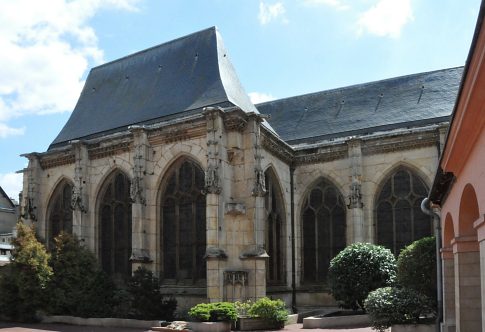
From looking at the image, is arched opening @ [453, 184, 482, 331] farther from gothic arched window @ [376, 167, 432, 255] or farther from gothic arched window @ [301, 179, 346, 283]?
gothic arched window @ [301, 179, 346, 283]

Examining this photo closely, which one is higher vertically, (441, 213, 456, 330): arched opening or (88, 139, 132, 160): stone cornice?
(88, 139, 132, 160): stone cornice

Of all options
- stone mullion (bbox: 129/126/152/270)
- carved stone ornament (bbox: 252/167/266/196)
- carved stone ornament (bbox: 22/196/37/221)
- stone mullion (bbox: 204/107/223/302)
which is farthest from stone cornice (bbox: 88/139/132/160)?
carved stone ornament (bbox: 252/167/266/196)

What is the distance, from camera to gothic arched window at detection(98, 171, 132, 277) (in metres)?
23.0

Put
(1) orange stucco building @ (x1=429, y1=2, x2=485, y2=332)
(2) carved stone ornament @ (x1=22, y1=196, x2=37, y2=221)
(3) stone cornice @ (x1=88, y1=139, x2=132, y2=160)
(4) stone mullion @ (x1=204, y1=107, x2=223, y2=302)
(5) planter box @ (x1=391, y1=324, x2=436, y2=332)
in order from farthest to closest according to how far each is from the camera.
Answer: (2) carved stone ornament @ (x1=22, y1=196, x2=37, y2=221)
(3) stone cornice @ (x1=88, y1=139, x2=132, y2=160)
(4) stone mullion @ (x1=204, y1=107, x2=223, y2=302)
(5) planter box @ (x1=391, y1=324, x2=436, y2=332)
(1) orange stucco building @ (x1=429, y1=2, x2=485, y2=332)

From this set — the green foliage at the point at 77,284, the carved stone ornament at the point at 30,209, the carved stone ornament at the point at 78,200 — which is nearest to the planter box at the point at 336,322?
the green foliage at the point at 77,284

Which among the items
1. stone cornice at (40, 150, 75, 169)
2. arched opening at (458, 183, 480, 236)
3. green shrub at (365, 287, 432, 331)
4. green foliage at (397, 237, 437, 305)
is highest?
stone cornice at (40, 150, 75, 169)

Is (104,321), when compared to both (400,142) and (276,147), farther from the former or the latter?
(400,142)

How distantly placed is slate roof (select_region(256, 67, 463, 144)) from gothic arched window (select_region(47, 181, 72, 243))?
1011 cm

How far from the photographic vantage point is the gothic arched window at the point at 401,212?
22109 mm

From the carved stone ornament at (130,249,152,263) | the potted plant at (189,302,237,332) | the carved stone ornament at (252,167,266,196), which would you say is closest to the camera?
the potted plant at (189,302,237,332)

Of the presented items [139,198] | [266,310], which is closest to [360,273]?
[266,310]

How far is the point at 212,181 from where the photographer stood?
1830 cm

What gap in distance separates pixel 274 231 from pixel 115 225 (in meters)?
6.47

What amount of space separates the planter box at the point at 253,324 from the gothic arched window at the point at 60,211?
11.0 meters
